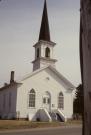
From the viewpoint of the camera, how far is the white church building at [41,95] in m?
35.6

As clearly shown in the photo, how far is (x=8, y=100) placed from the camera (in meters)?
39.5

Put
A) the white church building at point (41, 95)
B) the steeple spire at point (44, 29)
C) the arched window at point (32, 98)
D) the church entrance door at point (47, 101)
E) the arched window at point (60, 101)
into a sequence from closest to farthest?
the white church building at point (41, 95)
the arched window at point (32, 98)
the church entrance door at point (47, 101)
the arched window at point (60, 101)
the steeple spire at point (44, 29)

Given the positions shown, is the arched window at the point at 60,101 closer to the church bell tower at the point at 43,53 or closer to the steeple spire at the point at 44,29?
the church bell tower at the point at 43,53

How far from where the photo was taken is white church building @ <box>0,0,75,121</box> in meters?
35.6

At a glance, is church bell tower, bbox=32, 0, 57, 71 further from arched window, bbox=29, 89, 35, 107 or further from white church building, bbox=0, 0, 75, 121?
arched window, bbox=29, 89, 35, 107

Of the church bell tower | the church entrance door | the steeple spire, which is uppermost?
the steeple spire

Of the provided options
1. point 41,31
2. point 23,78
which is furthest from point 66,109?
point 41,31

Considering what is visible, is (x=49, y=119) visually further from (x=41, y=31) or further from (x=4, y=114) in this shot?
(x=41, y=31)

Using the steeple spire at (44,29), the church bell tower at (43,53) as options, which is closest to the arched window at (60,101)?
the church bell tower at (43,53)

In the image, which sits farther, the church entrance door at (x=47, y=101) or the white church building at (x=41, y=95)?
the church entrance door at (x=47, y=101)

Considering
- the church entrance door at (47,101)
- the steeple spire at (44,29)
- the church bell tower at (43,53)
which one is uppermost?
the steeple spire at (44,29)

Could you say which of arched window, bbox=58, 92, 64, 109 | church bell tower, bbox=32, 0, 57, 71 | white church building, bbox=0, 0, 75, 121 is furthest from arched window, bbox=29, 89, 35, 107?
church bell tower, bbox=32, 0, 57, 71

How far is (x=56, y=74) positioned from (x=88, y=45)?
126 feet

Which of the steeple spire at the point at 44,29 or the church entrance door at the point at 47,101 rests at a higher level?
the steeple spire at the point at 44,29
